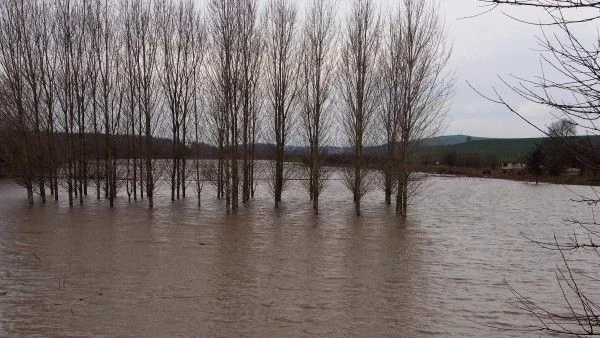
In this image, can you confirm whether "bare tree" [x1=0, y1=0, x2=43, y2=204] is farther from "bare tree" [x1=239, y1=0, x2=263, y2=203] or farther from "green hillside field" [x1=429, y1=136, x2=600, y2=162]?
"green hillside field" [x1=429, y1=136, x2=600, y2=162]

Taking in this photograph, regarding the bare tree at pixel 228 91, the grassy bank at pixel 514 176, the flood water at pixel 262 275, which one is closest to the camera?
the flood water at pixel 262 275

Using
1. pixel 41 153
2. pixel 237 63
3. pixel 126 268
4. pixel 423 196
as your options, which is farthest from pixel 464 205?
pixel 41 153

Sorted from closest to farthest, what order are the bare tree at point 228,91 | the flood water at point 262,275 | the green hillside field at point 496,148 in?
the flood water at point 262,275, the bare tree at point 228,91, the green hillside field at point 496,148

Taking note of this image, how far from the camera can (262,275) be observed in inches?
359

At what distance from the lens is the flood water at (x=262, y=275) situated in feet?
20.9

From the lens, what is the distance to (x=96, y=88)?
22406 millimetres

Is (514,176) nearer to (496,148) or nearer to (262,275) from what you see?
(496,148)

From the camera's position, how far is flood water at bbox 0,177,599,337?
6375mm

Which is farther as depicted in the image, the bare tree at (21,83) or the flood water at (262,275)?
the bare tree at (21,83)

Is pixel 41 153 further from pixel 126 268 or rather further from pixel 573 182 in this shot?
pixel 573 182

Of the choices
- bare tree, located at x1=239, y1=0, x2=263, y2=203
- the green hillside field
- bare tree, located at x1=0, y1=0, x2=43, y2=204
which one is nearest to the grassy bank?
the green hillside field

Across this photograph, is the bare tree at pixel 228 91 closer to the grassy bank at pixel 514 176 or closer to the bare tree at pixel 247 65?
the bare tree at pixel 247 65

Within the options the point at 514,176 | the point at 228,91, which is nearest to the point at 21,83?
the point at 228,91

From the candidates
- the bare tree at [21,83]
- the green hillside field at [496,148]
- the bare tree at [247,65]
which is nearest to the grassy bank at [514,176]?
the green hillside field at [496,148]
